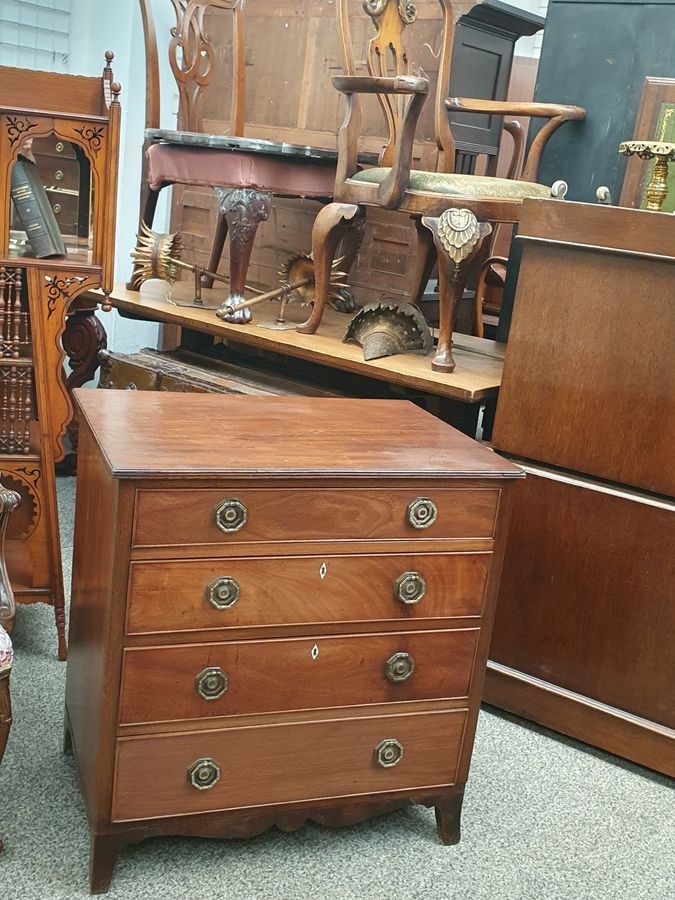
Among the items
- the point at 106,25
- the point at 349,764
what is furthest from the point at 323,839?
the point at 106,25

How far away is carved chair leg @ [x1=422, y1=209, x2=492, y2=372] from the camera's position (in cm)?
279

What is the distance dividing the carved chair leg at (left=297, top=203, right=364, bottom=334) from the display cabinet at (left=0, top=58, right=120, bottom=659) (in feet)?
2.69

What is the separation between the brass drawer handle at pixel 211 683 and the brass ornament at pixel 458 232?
148 centimetres

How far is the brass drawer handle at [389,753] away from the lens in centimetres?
192

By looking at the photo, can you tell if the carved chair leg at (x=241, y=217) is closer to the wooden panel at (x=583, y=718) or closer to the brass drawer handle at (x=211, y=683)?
the wooden panel at (x=583, y=718)

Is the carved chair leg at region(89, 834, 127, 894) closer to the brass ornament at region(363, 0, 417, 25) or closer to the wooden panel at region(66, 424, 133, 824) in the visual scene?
the wooden panel at region(66, 424, 133, 824)

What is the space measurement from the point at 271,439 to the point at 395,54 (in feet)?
6.30

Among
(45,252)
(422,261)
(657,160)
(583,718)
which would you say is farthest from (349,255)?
(583,718)

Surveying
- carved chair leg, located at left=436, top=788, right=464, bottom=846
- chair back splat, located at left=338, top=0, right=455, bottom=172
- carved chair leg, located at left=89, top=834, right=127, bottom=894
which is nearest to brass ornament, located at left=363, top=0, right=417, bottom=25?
chair back splat, located at left=338, top=0, right=455, bottom=172

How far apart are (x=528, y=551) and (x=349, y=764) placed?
2.60ft

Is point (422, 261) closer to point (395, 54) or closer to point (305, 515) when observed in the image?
point (395, 54)

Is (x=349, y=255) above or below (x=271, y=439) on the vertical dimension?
above

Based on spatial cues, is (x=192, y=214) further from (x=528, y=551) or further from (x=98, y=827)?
(x=98, y=827)

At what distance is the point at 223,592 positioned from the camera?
1.73 m
